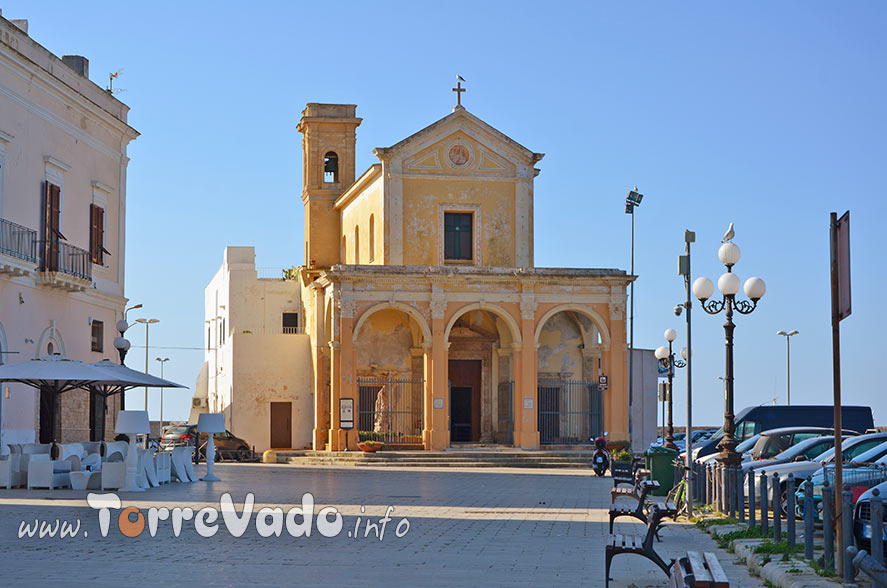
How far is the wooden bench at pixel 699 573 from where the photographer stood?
22.7ft

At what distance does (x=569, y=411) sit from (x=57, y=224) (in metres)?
20.4

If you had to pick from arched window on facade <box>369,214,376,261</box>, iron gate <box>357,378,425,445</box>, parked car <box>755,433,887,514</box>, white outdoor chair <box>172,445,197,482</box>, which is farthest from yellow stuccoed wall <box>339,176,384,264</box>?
parked car <box>755,433,887,514</box>

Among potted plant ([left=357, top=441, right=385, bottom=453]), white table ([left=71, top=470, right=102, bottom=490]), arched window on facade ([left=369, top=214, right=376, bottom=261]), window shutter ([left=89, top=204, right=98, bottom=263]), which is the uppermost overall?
arched window on facade ([left=369, top=214, right=376, bottom=261])

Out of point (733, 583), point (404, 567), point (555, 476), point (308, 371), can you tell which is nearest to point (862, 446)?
point (733, 583)

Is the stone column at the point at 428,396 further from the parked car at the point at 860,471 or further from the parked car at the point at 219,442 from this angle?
the parked car at the point at 860,471

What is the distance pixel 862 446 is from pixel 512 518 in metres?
5.60

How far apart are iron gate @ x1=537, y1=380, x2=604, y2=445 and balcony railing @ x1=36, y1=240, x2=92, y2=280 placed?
18.0 meters

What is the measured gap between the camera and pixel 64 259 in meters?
31.8

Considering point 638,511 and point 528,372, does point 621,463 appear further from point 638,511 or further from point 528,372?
point 638,511

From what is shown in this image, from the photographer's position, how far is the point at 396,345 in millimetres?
44906

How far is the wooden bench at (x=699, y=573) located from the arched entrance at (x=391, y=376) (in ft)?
113

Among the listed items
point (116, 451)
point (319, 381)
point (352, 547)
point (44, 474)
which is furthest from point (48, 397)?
point (352, 547)

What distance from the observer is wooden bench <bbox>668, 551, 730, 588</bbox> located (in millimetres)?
6918

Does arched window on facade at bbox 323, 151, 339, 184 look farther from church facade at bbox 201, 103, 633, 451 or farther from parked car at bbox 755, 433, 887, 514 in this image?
parked car at bbox 755, 433, 887, 514
